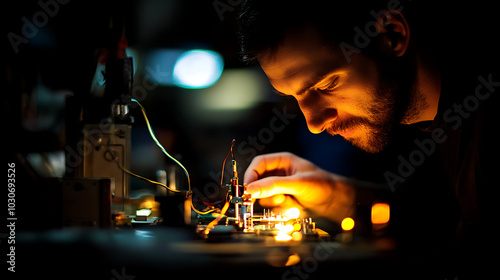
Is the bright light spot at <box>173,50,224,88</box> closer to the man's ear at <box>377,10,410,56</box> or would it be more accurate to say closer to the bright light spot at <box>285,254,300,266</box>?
the man's ear at <box>377,10,410,56</box>

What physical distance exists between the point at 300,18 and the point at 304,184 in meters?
0.88

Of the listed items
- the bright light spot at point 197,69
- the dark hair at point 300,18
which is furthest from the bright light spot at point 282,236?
the bright light spot at point 197,69

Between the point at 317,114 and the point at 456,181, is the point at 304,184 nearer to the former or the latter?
the point at 317,114

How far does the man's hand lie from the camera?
1.71 meters

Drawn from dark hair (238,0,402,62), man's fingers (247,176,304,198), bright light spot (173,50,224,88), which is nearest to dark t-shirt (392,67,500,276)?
dark hair (238,0,402,62)

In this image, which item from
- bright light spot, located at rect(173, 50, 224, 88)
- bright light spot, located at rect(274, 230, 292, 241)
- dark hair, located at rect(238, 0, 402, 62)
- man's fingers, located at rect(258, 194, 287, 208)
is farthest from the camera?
bright light spot, located at rect(173, 50, 224, 88)

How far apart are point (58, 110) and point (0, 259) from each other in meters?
0.80

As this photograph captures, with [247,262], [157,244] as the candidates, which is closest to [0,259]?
[157,244]

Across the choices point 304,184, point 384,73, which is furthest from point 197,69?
point 384,73

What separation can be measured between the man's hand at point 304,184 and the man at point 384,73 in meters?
0.18

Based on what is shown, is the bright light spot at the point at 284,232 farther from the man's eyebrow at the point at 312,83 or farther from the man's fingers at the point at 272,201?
the man's eyebrow at the point at 312,83

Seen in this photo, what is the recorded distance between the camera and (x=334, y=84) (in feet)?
4.48

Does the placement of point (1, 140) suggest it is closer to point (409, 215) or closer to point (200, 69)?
point (200, 69)

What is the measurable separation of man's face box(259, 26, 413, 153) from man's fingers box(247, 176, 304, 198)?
32 cm
